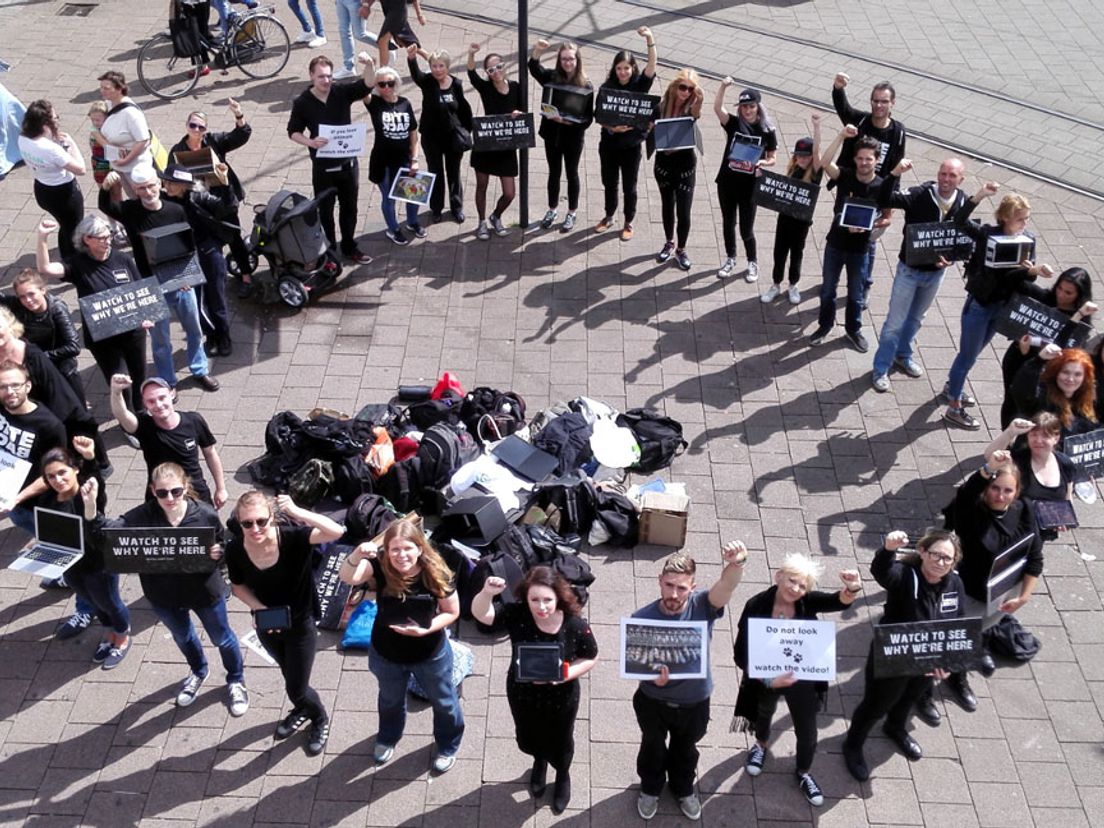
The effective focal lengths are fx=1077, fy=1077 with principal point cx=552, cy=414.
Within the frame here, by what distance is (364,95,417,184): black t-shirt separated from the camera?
389 inches

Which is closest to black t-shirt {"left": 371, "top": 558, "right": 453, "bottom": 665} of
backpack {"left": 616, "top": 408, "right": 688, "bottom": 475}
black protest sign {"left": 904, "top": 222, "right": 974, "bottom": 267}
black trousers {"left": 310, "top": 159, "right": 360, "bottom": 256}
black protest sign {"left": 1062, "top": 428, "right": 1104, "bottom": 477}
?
backpack {"left": 616, "top": 408, "right": 688, "bottom": 475}

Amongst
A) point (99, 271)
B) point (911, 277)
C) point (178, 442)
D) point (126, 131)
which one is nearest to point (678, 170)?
point (911, 277)

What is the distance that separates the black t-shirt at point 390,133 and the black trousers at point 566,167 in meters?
1.38

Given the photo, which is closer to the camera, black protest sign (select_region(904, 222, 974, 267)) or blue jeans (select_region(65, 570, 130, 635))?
blue jeans (select_region(65, 570, 130, 635))

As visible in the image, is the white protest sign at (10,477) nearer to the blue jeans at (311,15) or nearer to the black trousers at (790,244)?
the black trousers at (790,244)

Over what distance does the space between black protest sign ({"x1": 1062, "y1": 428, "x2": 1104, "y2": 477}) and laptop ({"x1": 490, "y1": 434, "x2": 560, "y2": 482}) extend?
3.37 metres

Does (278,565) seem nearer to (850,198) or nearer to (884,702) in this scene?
(884,702)

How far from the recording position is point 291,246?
9641mm

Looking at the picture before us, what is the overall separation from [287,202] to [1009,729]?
23.6 ft

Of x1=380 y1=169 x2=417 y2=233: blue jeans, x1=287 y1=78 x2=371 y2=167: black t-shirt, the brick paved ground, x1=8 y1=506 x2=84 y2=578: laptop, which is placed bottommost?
the brick paved ground

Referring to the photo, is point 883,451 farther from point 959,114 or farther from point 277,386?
point 959,114

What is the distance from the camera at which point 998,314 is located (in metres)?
8.16

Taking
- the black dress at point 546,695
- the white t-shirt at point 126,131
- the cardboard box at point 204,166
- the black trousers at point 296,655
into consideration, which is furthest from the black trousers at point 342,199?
the black dress at point 546,695

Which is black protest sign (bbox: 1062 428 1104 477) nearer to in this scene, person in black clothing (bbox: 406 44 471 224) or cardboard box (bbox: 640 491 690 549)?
cardboard box (bbox: 640 491 690 549)
